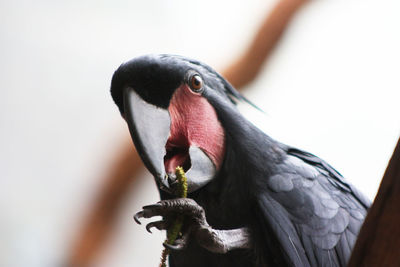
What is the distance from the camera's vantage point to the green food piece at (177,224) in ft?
3.30

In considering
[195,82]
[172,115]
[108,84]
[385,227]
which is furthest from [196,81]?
[108,84]

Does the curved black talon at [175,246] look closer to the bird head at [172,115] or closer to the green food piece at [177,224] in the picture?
the green food piece at [177,224]

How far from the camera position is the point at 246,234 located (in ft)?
3.82

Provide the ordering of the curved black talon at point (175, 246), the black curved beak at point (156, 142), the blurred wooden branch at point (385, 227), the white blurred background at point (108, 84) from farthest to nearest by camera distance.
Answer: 1. the white blurred background at point (108, 84)
2. the black curved beak at point (156, 142)
3. the curved black talon at point (175, 246)
4. the blurred wooden branch at point (385, 227)

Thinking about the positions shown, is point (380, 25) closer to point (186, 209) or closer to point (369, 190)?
point (369, 190)

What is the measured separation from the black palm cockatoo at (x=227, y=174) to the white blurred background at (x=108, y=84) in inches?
30.4

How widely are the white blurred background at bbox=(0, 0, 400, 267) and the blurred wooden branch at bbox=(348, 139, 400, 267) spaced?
4.46 feet

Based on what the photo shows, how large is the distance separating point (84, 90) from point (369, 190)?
1316mm

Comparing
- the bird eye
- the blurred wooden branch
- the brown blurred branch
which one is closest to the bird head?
the bird eye

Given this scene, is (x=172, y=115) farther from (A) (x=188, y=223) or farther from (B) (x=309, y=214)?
(B) (x=309, y=214)

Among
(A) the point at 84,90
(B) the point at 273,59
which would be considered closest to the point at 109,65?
(A) the point at 84,90

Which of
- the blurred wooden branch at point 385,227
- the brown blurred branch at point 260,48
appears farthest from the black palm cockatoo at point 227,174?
the brown blurred branch at point 260,48

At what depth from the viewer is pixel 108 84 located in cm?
204

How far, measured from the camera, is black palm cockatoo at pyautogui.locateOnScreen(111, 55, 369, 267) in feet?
3.68
